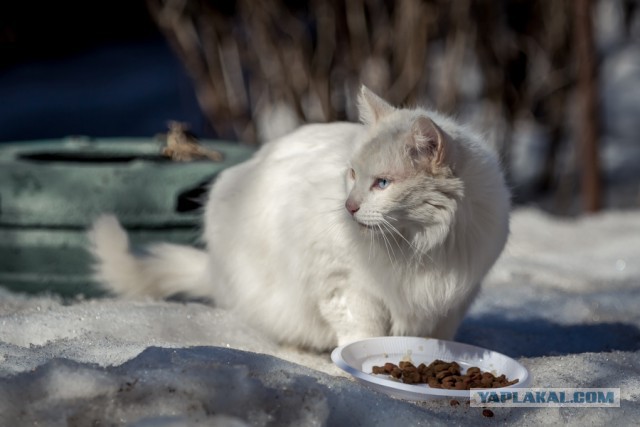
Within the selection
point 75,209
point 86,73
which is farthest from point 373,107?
point 86,73

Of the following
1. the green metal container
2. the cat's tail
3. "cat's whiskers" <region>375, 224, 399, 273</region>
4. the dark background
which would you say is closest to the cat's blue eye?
"cat's whiskers" <region>375, 224, 399, 273</region>

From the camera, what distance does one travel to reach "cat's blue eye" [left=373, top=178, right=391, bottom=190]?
75.4 inches

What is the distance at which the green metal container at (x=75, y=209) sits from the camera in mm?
2873

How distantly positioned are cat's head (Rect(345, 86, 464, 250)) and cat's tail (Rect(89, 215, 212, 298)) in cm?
99

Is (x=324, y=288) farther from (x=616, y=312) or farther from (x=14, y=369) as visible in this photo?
(x=616, y=312)

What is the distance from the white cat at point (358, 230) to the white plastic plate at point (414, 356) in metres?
0.07

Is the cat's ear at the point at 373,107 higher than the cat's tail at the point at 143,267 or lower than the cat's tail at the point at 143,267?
higher

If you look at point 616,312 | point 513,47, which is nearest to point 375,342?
point 616,312

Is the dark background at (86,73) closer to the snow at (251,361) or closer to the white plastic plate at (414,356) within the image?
the snow at (251,361)

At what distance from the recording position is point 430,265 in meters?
2.05

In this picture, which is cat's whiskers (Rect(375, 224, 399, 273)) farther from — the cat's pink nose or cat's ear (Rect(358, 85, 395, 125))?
cat's ear (Rect(358, 85, 395, 125))

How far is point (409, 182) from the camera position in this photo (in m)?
1.89

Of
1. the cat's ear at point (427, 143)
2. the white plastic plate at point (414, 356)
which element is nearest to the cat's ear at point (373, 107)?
the cat's ear at point (427, 143)

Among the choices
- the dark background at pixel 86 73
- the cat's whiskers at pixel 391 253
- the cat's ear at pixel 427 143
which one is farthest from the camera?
the dark background at pixel 86 73
